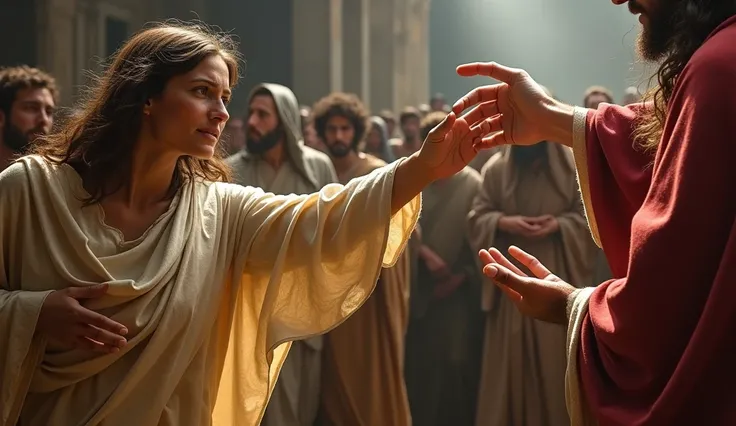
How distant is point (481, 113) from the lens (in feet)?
11.8

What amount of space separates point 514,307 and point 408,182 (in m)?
4.04

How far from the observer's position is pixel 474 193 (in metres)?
8.28

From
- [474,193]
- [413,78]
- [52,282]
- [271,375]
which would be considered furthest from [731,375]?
[413,78]

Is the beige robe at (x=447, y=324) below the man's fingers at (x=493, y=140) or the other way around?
below

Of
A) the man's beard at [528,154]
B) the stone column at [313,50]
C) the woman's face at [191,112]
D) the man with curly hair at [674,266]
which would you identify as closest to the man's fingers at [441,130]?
the man with curly hair at [674,266]

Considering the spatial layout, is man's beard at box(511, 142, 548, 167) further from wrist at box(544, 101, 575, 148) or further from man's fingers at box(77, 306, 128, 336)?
man's fingers at box(77, 306, 128, 336)

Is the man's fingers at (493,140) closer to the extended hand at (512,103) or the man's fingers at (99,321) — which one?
the extended hand at (512,103)

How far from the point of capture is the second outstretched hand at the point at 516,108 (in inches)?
138

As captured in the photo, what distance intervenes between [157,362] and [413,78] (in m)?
24.8

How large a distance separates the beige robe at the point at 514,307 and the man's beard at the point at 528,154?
0.15 ft

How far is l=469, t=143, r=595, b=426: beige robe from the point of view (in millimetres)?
7012

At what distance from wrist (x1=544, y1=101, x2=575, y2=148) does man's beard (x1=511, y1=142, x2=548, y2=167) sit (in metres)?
3.84

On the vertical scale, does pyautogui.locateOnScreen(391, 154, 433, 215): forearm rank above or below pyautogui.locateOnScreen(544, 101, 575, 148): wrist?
below

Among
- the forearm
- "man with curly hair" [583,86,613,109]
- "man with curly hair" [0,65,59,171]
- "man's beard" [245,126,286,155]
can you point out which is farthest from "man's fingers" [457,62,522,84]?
"man with curly hair" [583,86,613,109]
